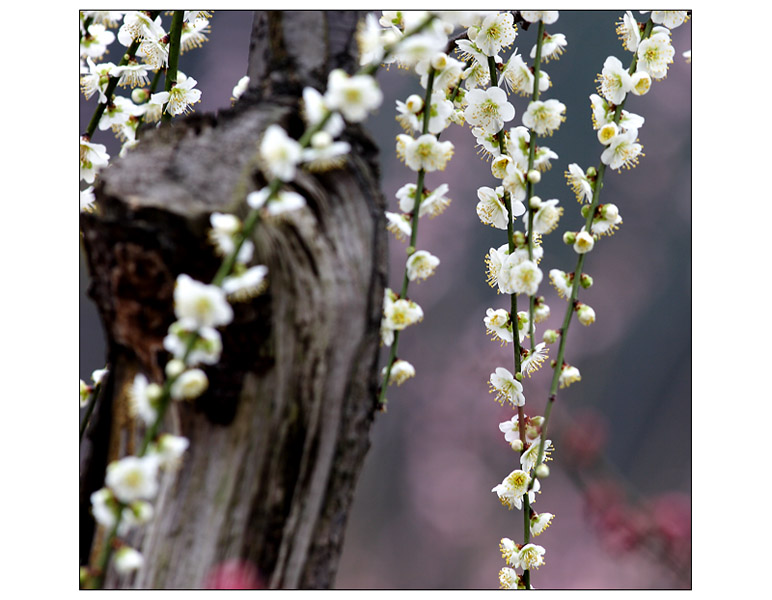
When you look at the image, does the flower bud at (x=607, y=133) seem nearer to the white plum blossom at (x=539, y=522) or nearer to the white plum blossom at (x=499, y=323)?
the white plum blossom at (x=499, y=323)

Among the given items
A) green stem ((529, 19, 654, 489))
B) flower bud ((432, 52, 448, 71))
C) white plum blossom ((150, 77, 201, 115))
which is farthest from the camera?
white plum blossom ((150, 77, 201, 115))

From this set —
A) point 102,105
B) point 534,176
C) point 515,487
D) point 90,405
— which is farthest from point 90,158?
point 515,487

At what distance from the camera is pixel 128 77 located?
794 millimetres

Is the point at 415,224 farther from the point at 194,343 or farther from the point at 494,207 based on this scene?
the point at 194,343

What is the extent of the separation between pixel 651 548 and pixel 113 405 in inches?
22.0

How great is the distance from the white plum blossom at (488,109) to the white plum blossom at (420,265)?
177 millimetres

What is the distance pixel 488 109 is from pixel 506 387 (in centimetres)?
30

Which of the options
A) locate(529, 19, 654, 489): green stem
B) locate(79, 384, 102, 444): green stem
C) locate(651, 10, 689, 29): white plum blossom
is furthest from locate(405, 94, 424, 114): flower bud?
locate(79, 384, 102, 444): green stem

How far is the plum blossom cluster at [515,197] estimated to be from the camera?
677 mm

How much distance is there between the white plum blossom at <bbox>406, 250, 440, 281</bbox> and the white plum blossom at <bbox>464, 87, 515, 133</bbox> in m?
0.18

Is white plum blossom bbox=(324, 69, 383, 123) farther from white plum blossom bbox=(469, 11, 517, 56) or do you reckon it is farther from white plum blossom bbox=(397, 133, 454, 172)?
white plum blossom bbox=(469, 11, 517, 56)

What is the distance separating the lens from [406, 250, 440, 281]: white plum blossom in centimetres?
64
